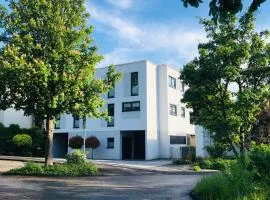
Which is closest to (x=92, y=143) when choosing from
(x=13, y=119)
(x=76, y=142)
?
(x=76, y=142)

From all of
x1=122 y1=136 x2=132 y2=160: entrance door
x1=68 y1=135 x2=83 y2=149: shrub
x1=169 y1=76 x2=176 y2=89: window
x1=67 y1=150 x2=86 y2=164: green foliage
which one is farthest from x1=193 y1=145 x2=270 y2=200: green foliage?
x1=169 y1=76 x2=176 y2=89: window

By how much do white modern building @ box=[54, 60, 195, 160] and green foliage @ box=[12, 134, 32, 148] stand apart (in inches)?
229

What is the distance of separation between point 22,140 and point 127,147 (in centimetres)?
1041

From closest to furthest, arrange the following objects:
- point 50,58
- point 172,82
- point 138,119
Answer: point 50,58 → point 138,119 → point 172,82

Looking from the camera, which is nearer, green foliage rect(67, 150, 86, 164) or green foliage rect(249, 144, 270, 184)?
green foliage rect(249, 144, 270, 184)

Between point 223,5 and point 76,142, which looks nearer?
point 223,5

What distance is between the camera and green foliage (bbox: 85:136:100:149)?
1693 inches

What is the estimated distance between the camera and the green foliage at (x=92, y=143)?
141ft

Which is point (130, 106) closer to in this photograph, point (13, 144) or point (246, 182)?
point (13, 144)

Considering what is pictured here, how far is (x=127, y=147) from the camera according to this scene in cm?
4450

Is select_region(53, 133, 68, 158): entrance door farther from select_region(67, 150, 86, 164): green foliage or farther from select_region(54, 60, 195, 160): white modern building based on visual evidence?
select_region(67, 150, 86, 164): green foliage

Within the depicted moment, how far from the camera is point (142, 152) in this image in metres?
44.4

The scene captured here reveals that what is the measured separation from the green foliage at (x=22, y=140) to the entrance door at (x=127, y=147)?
9091 millimetres

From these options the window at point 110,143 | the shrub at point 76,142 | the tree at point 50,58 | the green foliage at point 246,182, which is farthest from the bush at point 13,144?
the green foliage at point 246,182
